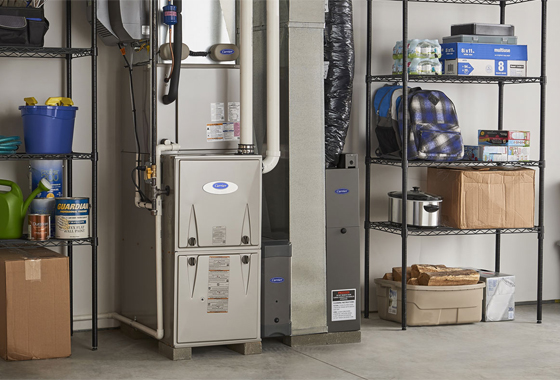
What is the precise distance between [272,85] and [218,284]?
3.89 ft

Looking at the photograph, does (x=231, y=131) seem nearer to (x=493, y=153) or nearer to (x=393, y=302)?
(x=393, y=302)

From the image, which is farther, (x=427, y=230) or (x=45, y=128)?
(x=427, y=230)

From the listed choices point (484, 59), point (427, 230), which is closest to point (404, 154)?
point (427, 230)

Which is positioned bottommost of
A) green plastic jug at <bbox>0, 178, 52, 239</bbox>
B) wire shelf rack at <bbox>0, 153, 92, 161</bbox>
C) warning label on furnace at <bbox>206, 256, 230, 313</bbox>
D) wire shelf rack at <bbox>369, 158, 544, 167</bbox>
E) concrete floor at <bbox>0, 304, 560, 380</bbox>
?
concrete floor at <bbox>0, 304, 560, 380</bbox>

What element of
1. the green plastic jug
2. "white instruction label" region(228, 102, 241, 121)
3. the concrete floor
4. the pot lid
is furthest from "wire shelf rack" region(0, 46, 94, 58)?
the pot lid

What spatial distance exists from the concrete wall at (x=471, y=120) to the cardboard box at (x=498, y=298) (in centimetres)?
50

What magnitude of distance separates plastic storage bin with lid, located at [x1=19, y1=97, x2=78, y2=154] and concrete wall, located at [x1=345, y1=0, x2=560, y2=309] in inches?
80.8

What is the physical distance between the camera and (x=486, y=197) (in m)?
5.32

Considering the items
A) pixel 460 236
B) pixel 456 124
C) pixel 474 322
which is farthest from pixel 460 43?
pixel 474 322

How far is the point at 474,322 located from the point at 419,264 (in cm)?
58

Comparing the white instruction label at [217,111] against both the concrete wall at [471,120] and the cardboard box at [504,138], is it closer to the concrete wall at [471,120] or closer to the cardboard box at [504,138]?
the concrete wall at [471,120]

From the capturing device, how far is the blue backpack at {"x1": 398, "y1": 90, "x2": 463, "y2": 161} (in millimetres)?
5172

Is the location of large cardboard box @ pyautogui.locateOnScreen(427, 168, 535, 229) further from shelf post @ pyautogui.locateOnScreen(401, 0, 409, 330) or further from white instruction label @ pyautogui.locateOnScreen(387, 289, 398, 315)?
white instruction label @ pyautogui.locateOnScreen(387, 289, 398, 315)

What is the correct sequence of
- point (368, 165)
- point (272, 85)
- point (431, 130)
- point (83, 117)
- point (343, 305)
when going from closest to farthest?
point (272, 85), point (343, 305), point (83, 117), point (431, 130), point (368, 165)
